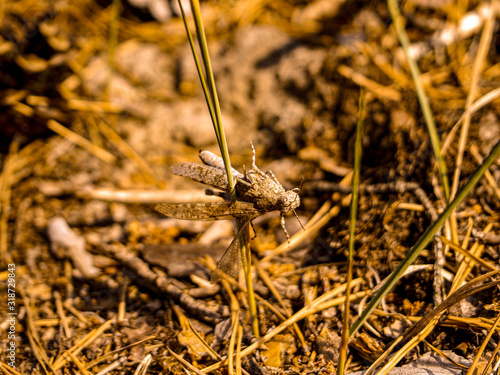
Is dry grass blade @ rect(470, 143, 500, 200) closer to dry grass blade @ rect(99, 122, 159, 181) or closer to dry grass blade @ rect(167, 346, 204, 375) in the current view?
dry grass blade @ rect(167, 346, 204, 375)

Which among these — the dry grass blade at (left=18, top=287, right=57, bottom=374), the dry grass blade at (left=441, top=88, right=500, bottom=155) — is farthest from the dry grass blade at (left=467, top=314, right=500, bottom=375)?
the dry grass blade at (left=18, top=287, right=57, bottom=374)

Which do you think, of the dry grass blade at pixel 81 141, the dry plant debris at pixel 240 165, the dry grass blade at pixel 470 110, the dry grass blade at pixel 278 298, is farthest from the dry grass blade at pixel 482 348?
the dry grass blade at pixel 81 141

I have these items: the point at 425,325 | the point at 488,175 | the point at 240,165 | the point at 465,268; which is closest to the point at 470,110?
the point at 488,175

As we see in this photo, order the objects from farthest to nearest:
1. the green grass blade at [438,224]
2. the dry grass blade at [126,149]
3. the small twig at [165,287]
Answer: the dry grass blade at [126,149] → the small twig at [165,287] → the green grass blade at [438,224]

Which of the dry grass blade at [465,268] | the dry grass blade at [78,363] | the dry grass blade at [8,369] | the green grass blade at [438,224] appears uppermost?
the green grass blade at [438,224]

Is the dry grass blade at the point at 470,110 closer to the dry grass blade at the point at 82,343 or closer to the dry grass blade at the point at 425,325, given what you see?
the dry grass blade at the point at 425,325

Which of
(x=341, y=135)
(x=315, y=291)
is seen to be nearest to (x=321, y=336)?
(x=315, y=291)

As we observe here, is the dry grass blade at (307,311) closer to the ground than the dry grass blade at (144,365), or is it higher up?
higher up

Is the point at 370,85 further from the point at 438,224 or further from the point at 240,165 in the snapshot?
the point at 438,224
